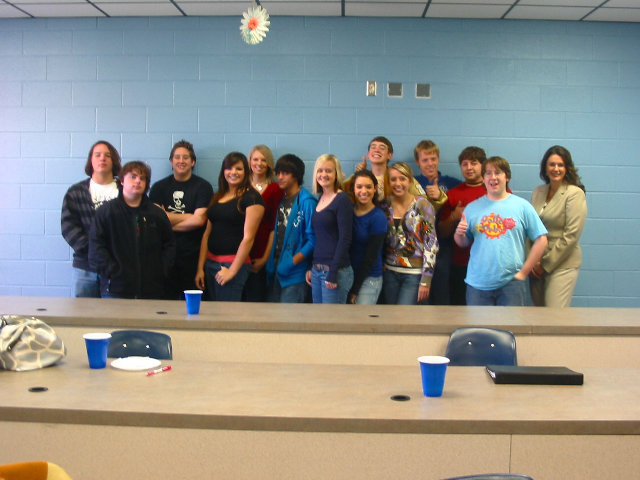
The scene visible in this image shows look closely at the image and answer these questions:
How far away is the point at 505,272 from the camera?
417cm

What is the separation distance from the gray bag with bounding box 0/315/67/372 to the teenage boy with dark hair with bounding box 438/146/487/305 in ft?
10.2

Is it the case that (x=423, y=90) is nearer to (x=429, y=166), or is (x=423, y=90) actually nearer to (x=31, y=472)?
(x=429, y=166)

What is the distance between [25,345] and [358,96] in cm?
377

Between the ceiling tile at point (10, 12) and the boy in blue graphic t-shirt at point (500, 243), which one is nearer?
the boy in blue graphic t-shirt at point (500, 243)

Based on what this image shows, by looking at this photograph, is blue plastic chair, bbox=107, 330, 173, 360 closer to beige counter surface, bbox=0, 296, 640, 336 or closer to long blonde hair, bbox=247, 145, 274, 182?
beige counter surface, bbox=0, 296, 640, 336

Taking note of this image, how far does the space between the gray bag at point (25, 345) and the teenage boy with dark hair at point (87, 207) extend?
2.27 m

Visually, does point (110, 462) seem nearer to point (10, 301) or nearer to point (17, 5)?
point (10, 301)

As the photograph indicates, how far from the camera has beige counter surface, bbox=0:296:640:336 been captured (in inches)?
124

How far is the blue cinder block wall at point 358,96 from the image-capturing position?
5.55 m

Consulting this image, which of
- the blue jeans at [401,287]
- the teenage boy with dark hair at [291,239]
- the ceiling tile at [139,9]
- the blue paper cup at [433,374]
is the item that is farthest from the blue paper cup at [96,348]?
the ceiling tile at [139,9]

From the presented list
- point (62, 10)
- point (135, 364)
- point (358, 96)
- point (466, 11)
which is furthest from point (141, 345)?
point (466, 11)

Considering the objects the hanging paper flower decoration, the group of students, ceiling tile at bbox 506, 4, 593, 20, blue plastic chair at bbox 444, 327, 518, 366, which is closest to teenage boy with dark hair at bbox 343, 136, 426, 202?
the group of students

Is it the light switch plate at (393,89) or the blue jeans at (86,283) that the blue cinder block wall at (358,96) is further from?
the blue jeans at (86,283)

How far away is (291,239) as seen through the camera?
186 inches
